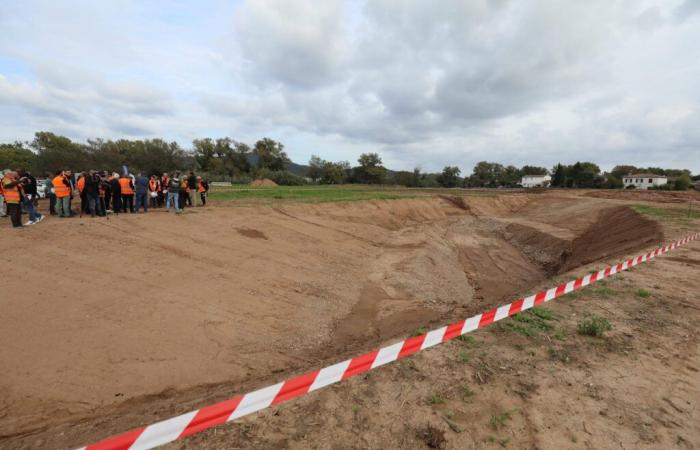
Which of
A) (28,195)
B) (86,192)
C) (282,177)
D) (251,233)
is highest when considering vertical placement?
(282,177)

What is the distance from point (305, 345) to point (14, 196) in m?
10.5

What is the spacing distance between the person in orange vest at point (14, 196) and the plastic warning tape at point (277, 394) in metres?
11.1

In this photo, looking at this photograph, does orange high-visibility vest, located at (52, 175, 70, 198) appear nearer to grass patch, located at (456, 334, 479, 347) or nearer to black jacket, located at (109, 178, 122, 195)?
black jacket, located at (109, 178, 122, 195)

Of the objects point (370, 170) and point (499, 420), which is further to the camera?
point (370, 170)

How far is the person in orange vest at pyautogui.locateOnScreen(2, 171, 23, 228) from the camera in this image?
978cm

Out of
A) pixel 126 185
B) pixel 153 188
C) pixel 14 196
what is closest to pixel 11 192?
pixel 14 196

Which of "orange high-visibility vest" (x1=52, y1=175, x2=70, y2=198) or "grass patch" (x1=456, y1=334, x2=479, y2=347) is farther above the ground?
"orange high-visibility vest" (x1=52, y1=175, x2=70, y2=198)

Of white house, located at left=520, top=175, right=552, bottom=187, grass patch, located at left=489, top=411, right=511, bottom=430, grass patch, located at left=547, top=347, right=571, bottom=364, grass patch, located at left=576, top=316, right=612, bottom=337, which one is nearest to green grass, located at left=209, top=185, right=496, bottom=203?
grass patch, located at left=576, top=316, right=612, bottom=337

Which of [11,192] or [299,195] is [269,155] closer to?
[299,195]

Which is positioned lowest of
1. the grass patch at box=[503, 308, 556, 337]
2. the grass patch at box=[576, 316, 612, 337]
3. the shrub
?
the grass patch at box=[503, 308, 556, 337]

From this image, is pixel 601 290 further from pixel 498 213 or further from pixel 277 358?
pixel 498 213

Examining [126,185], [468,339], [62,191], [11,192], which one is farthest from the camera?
[126,185]

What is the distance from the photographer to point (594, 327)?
548 centimetres

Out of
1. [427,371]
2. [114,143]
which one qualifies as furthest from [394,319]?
[114,143]
